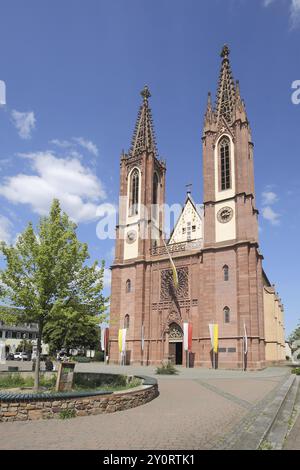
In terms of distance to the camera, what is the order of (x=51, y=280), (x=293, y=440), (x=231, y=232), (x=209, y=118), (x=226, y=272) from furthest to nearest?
(x=209, y=118)
(x=231, y=232)
(x=226, y=272)
(x=51, y=280)
(x=293, y=440)

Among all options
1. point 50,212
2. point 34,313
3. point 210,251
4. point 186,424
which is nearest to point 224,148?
point 210,251

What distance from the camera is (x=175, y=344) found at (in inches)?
1647

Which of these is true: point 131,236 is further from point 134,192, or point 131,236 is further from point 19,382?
point 19,382

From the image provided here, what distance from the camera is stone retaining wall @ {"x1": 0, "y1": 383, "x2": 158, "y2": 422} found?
30.6 ft

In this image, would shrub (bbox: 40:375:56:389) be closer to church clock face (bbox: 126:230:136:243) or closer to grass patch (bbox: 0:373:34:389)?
grass patch (bbox: 0:373:34:389)

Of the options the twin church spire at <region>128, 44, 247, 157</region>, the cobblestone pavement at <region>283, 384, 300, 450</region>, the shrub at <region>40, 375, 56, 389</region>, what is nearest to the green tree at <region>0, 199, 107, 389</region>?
the shrub at <region>40, 375, 56, 389</region>

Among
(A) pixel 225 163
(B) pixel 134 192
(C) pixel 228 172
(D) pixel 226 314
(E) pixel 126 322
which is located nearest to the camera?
(D) pixel 226 314

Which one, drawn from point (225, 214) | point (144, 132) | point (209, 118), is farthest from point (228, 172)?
point (144, 132)

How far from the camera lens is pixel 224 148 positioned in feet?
146

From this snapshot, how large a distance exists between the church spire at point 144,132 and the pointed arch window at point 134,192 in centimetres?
325

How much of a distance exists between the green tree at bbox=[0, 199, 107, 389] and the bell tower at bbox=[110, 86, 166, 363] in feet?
84.7

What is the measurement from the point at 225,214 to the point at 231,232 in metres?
2.36

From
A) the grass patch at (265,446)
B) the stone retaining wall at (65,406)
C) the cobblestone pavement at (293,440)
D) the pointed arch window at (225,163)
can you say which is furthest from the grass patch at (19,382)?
the pointed arch window at (225,163)

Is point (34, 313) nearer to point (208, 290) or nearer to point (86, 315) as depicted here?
point (86, 315)
